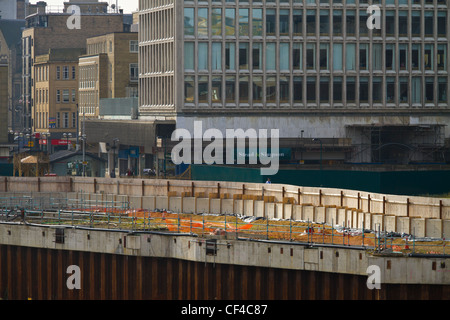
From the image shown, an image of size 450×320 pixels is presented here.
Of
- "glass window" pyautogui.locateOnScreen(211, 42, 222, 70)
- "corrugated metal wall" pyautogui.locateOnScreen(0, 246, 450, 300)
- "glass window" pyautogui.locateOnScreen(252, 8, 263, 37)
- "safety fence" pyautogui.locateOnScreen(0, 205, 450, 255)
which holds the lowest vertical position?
"corrugated metal wall" pyautogui.locateOnScreen(0, 246, 450, 300)

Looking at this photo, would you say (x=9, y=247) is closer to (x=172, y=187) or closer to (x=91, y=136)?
(x=172, y=187)

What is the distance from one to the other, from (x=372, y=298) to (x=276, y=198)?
22.0m

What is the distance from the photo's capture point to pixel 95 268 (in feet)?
171

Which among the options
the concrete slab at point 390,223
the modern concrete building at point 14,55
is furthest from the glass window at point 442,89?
the modern concrete building at point 14,55

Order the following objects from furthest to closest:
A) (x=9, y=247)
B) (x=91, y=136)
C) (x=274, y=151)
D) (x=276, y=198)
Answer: (x=91, y=136) → (x=274, y=151) → (x=276, y=198) → (x=9, y=247)

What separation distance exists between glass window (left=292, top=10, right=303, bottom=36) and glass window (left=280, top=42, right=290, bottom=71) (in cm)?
146

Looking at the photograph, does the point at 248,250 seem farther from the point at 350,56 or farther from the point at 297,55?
the point at 350,56

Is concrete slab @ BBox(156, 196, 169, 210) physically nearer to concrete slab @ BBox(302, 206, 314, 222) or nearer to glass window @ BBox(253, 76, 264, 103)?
concrete slab @ BBox(302, 206, 314, 222)

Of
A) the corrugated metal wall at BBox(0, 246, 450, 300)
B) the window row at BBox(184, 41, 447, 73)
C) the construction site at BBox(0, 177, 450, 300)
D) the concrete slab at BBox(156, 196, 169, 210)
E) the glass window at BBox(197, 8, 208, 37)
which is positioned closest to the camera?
the construction site at BBox(0, 177, 450, 300)

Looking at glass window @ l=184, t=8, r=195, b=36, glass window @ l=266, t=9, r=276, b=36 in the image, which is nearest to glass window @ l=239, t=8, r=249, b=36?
glass window @ l=266, t=9, r=276, b=36

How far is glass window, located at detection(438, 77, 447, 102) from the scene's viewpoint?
9988 centimetres

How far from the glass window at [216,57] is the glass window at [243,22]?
7.40 ft

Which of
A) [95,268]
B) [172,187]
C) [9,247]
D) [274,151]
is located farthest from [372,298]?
[274,151]

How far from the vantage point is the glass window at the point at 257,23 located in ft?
318
